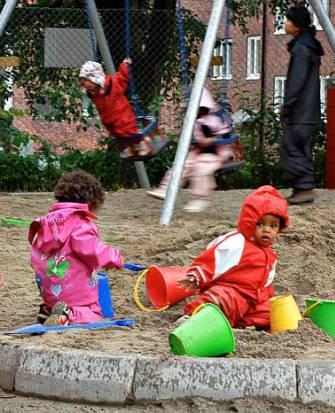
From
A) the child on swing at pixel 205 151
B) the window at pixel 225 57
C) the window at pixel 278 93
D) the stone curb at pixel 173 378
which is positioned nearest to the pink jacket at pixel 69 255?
the stone curb at pixel 173 378

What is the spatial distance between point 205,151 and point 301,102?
1.02 meters

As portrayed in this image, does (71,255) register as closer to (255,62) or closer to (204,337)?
(204,337)

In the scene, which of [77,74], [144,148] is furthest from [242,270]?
[77,74]

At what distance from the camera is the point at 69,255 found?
615cm

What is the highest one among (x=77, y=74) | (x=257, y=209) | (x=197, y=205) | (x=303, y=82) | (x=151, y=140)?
(x=303, y=82)

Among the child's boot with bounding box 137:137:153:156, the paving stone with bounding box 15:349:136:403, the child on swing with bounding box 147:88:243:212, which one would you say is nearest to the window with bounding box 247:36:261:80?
the child's boot with bounding box 137:137:153:156

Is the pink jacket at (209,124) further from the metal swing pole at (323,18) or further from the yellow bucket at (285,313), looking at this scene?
the yellow bucket at (285,313)

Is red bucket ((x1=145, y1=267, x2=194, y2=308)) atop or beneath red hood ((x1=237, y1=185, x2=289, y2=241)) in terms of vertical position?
beneath

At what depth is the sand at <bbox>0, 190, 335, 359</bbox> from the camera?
18.2 feet

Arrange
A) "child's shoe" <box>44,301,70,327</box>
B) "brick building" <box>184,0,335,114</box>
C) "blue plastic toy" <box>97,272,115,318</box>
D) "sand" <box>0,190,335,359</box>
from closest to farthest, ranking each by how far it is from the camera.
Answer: "sand" <box>0,190,335,359</box> < "child's shoe" <box>44,301,70,327</box> < "blue plastic toy" <box>97,272,115,318</box> < "brick building" <box>184,0,335,114</box>

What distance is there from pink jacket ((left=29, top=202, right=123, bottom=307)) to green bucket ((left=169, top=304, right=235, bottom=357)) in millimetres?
904

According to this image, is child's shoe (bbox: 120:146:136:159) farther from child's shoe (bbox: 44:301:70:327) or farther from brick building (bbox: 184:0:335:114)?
child's shoe (bbox: 44:301:70:327)

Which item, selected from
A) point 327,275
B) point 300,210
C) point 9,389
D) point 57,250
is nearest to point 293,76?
point 300,210

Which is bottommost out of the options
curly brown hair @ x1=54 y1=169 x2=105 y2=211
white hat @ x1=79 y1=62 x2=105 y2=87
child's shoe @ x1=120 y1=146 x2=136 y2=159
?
child's shoe @ x1=120 y1=146 x2=136 y2=159
